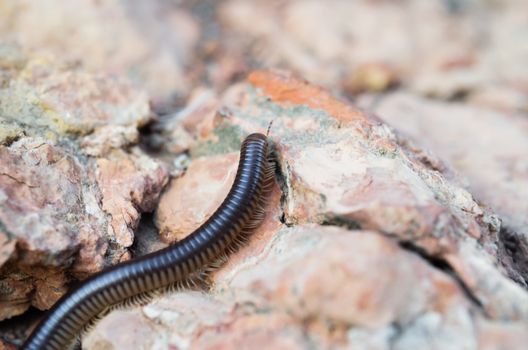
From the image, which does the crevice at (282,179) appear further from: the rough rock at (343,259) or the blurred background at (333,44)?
the blurred background at (333,44)

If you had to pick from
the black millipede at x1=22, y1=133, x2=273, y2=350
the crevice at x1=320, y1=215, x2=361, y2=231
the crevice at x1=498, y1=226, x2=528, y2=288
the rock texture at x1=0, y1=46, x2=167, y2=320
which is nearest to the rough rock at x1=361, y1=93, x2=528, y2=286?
the crevice at x1=498, y1=226, x2=528, y2=288

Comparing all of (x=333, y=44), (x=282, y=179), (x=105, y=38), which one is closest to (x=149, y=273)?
(x=282, y=179)

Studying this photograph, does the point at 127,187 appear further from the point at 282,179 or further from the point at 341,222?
the point at 341,222

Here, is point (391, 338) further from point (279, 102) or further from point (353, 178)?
point (279, 102)

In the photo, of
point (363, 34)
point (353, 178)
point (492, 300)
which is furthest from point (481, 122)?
point (492, 300)

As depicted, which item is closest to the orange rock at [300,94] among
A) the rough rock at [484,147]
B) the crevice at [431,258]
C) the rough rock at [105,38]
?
the rough rock at [484,147]
